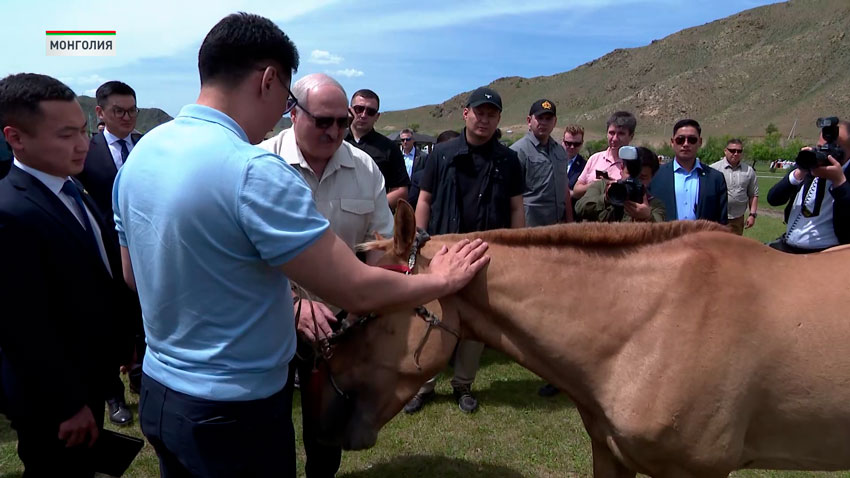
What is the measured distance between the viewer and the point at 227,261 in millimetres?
1433

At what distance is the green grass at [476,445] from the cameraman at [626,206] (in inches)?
67.8

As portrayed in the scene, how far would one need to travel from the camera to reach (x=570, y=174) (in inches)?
284

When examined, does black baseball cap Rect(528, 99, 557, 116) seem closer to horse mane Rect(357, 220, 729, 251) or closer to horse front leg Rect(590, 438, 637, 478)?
horse mane Rect(357, 220, 729, 251)

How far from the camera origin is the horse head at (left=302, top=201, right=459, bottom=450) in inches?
83.0

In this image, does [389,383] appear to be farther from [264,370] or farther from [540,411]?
[540,411]

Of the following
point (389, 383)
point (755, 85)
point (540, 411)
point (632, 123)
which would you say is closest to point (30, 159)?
point (389, 383)

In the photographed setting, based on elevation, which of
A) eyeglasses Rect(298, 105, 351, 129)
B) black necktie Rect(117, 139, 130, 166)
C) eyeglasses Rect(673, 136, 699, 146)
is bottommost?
black necktie Rect(117, 139, 130, 166)

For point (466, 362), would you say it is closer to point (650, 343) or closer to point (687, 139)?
point (650, 343)

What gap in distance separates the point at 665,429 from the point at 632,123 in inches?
174

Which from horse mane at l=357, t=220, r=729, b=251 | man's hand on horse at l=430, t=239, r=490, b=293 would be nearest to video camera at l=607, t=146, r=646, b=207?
horse mane at l=357, t=220, r=729, b=251

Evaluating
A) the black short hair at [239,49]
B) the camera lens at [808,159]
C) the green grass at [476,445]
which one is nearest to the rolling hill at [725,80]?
the camera lens at [808,159]

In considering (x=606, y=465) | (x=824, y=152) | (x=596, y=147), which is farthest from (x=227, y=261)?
(x=596, y=147)

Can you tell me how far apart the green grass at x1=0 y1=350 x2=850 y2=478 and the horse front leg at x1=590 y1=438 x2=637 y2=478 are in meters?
1.24

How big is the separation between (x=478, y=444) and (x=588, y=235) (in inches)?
97.6
